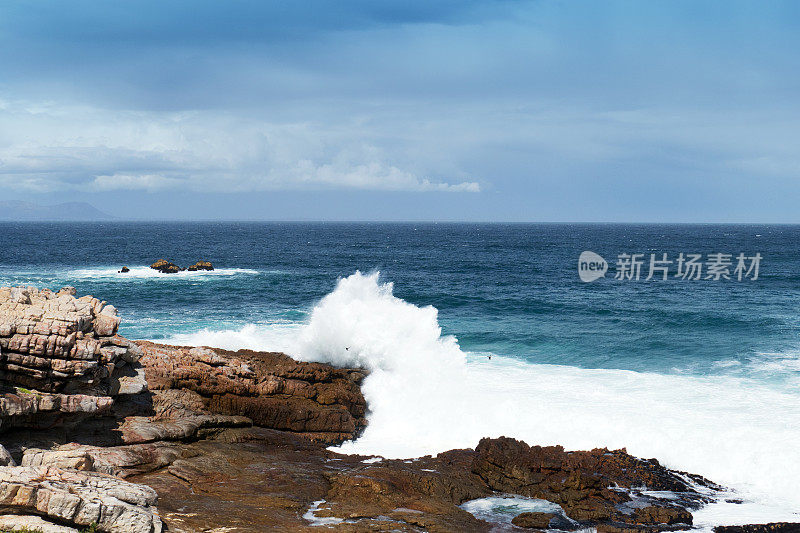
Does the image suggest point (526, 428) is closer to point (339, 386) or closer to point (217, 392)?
point (339, 386)

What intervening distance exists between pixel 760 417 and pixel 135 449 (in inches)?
804

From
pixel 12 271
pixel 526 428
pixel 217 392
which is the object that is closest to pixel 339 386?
pixel 217 392

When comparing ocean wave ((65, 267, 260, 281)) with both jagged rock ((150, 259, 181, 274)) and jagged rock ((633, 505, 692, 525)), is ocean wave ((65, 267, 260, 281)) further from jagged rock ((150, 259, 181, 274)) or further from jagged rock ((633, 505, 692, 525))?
jagged rock ((633, 505, 692, 525))

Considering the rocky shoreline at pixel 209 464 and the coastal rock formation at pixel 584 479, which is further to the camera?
the coastal rock formation at pixel 584 479

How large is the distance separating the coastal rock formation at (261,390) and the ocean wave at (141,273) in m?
47.9

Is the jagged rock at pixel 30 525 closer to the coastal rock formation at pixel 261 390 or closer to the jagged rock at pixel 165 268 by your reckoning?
the coastal rock formation at pixel 261 390

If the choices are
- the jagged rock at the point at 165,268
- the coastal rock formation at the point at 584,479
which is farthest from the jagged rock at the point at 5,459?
the jagged rock at the point at 165,268

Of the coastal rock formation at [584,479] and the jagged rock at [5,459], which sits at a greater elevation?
the jagged rock at [5,459]

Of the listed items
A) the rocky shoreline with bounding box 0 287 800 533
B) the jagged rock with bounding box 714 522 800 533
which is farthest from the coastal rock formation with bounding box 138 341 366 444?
the jagged rock with bounding box 714 522 800 533

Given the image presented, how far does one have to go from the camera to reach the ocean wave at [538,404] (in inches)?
741

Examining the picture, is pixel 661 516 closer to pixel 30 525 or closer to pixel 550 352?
pixel 30 525

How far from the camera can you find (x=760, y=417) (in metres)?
22.0

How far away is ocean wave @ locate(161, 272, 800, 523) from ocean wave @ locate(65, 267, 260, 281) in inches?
1546

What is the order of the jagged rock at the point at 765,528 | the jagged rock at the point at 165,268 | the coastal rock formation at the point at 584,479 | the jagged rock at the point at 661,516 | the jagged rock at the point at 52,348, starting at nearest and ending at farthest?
the jagged rock at the point at 765,528
the jagged rock at the point at 52,348
the jagged rock at the point at 661,516
the coastal rock formation at the point at 584,479
the jagged rock at the point at 165,268
